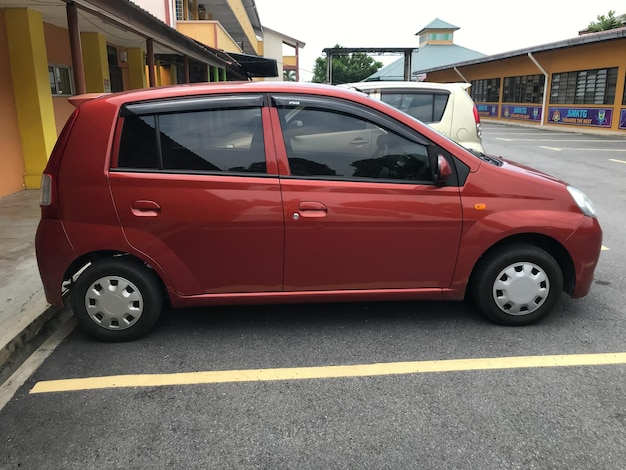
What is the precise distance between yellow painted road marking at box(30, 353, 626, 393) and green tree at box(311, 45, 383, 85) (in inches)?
3417

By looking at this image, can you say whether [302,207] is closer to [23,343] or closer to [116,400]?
[116,400]

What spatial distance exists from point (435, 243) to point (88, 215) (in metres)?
2.38

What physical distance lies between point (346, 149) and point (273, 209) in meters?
0.68

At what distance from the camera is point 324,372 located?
333cm

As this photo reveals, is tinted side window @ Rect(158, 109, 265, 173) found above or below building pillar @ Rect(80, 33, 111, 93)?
below

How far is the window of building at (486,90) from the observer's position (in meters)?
32.9

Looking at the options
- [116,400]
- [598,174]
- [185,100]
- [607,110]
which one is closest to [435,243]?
[185,100]

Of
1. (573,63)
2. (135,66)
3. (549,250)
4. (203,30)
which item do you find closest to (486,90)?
(573,63)

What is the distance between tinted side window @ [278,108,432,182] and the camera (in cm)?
363

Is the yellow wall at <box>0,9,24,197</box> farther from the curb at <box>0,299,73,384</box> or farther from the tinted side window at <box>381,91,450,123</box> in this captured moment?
the tinted side window at <box>381,91,450,123</box>

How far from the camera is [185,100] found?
362cm

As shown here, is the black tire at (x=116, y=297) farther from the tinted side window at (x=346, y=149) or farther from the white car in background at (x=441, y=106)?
the white car in background at (x=441, y=106)

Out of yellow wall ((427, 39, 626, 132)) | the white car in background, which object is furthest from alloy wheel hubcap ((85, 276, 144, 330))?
yellow wall ((427, 39, 626, 132))

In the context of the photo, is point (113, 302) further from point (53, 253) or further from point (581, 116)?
point (581, 116)
